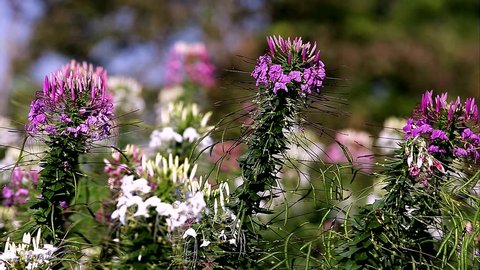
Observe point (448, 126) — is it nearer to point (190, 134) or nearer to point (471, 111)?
point (471, 111)

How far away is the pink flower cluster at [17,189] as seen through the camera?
3.51 m

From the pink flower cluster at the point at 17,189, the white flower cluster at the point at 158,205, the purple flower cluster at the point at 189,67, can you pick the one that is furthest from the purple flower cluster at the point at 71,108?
the purple flower cluster at the point at 189,67

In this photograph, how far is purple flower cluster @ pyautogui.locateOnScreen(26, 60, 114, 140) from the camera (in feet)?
7.86

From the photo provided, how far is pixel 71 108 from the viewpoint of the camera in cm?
240

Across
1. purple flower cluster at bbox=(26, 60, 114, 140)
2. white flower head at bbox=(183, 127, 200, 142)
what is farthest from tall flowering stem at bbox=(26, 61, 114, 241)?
white flower head at bbox=(183, 127, 200, 142)

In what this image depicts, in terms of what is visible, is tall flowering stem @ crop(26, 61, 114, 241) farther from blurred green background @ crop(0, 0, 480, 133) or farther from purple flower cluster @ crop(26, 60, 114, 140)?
blurred green background @ crop(0, 0, 480, 133)

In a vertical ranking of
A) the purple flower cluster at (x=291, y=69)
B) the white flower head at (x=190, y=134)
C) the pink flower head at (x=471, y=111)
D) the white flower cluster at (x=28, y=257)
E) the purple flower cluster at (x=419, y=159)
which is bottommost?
the white flower cluster at (x=28, y=257)

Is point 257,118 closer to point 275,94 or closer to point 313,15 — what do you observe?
point 275,94

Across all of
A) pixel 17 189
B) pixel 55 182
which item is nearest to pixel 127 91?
pixel 17 189

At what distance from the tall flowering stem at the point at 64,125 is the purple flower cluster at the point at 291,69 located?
0.52 m

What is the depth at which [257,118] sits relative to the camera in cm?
238

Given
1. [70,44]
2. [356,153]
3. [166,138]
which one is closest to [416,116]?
[166,138]

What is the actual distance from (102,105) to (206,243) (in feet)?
1.81

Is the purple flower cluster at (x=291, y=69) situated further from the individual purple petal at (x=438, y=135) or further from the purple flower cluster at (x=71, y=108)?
the purple flower cluster at (x=71, y=108)
